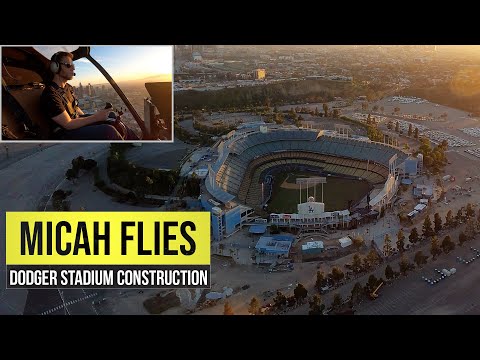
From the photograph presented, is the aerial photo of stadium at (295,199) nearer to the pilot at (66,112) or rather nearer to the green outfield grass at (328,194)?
the green outfield grass at (328,194)

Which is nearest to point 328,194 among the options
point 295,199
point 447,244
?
point 295,199

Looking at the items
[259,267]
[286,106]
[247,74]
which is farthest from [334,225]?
[247,74]

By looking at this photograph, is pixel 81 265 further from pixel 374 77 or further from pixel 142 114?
pixel 374 77

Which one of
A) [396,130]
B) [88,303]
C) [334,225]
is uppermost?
[396,130]

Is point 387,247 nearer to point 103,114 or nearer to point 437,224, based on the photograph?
point 437,224

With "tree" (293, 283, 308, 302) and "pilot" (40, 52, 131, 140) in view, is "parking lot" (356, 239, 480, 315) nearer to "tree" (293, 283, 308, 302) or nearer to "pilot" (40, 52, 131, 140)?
"tree" (293, 283, 308, 302)

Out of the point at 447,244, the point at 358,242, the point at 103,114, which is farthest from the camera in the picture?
the point at 358,242
